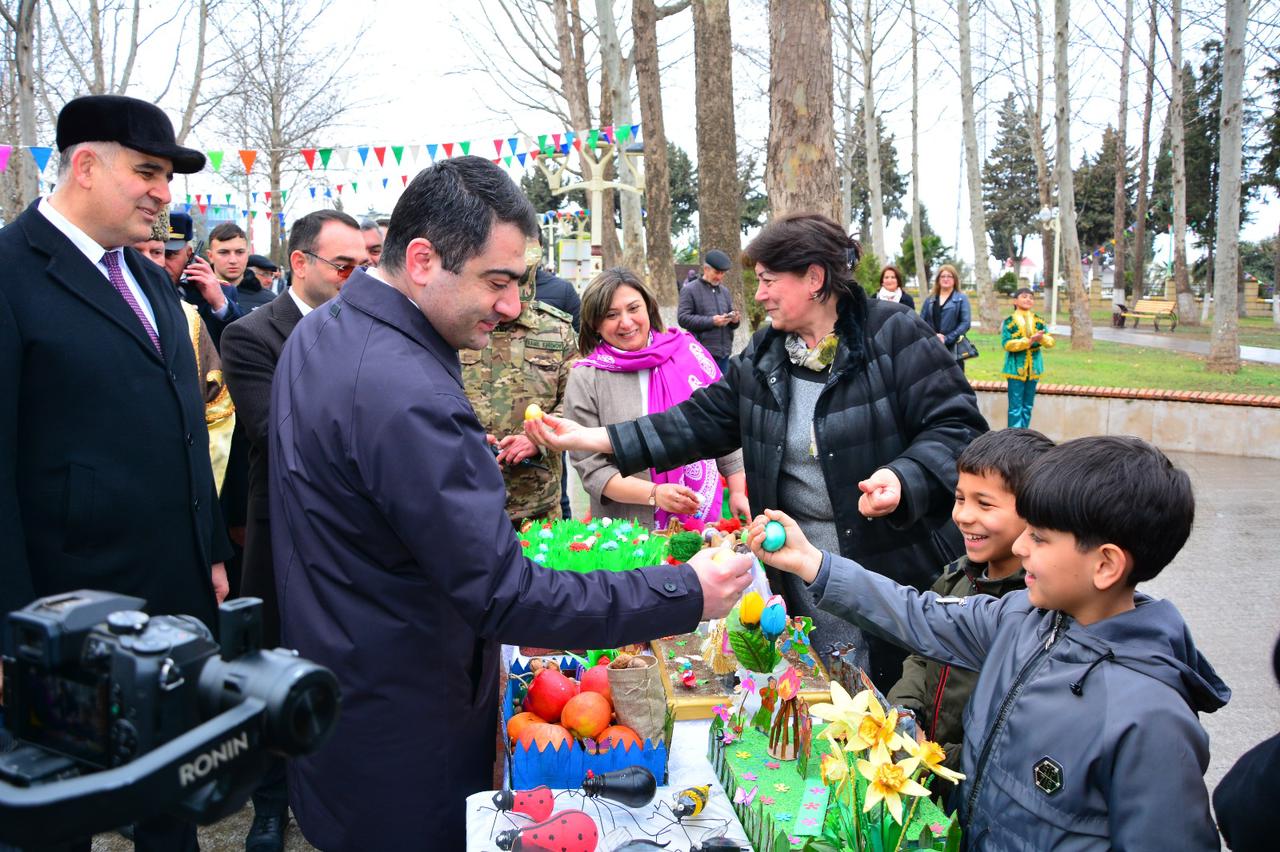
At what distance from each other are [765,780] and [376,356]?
49.9 inches

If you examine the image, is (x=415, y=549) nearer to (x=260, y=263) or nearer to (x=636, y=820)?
(x=636, y=820)

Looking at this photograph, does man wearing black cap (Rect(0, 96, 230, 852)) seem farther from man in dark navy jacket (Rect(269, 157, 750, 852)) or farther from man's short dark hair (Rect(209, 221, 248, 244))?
man's short dark hair (Rect(209, 221, 248, 244))

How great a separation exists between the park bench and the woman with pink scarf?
1048 inches

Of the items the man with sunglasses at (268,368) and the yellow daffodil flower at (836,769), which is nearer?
the yellow daffodil flower at (836,769)

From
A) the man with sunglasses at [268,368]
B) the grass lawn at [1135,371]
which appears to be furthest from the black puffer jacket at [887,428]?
the grass lawn at [1135,371]

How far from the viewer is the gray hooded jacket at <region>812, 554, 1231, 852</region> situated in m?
1.62

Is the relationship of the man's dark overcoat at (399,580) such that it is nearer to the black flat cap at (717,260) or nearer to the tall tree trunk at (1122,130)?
the black flat cap at (717,260)

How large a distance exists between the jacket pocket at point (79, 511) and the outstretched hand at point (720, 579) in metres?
1.60

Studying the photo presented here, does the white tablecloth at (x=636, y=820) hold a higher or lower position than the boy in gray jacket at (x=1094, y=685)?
lower

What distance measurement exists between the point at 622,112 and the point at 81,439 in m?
17.6

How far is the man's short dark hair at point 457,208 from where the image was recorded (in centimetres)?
191

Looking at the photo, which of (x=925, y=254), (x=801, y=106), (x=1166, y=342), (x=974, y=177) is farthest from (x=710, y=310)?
(x=925, y=254)

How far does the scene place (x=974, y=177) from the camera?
73.7 feet

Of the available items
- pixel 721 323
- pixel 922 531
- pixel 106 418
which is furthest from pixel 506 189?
pixel 721 323
